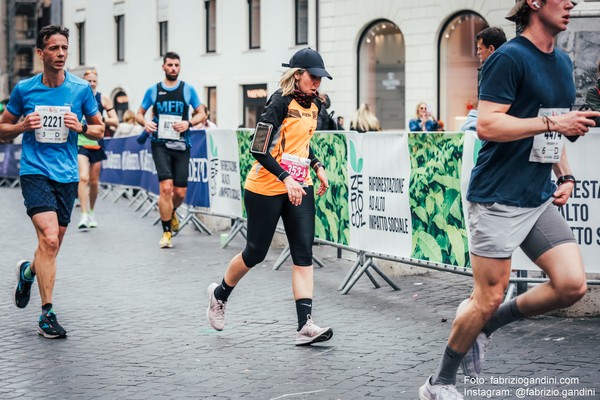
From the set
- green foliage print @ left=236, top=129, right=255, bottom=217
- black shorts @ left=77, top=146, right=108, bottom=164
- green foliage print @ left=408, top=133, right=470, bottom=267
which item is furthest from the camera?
black shorts @ left=77, top=146, right=108, bottom=164

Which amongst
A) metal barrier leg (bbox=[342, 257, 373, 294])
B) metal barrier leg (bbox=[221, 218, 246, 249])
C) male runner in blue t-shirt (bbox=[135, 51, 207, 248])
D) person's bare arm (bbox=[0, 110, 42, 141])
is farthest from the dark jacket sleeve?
metal barrier leg (bbox=[221, 218, 246, 249])

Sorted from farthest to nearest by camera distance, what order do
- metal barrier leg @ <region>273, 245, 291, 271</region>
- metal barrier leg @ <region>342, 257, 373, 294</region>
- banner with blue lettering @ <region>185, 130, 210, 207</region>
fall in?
banner with blue lettering @ <region>185, 130, 210, 207</region>, metal barrier leg @ <region>273, 245, 291, 271</region>, metal barrier leg @ <region>342, 257, 373, 294</region>

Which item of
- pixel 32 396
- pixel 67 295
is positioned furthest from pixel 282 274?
pixel 32 396

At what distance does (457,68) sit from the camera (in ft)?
93.4

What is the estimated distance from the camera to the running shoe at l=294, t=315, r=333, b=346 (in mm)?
7371

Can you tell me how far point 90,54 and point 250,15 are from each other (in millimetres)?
12279

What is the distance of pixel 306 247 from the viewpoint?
25.0ft

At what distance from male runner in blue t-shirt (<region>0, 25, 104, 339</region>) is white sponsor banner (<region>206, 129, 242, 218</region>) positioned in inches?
225

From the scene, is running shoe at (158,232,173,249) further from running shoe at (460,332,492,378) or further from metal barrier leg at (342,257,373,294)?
running shoe at (460,332,492,378)

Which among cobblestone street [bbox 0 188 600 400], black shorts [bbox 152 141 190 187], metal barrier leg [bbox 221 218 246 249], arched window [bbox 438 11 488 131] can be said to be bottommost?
cobblestone street [bbox 0 188 600 400]

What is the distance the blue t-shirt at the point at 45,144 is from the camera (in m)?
Answer: 8.02

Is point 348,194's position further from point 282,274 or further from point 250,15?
point 250,15

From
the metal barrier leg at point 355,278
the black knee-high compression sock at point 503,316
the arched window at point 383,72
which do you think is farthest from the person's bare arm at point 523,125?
the arched window at point 383,72

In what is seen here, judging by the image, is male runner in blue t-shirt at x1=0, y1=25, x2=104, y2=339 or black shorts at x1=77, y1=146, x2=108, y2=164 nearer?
male runner in blue t-shirt at x1=0, y1=25, x2=104, y2=339
